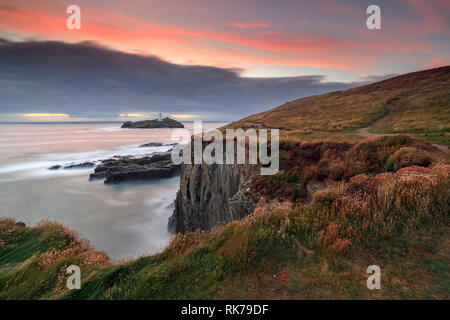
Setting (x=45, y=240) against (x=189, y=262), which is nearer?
(x=189, y=262)

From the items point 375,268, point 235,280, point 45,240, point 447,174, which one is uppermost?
point 447,174

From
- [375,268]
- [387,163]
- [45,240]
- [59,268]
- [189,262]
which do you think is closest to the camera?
→ [375,268]

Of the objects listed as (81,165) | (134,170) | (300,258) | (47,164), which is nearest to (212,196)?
(300,258)

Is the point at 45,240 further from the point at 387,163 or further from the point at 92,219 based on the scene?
the point at 92,219

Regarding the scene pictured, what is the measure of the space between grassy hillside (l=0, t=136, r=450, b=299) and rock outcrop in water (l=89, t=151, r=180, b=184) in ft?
124

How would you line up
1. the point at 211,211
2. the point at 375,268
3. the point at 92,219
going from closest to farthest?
Result: the point at 375,268 < the point at 211,211 < the point at 92,219

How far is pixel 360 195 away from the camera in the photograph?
24.0ft

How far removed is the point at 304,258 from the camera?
5258mm

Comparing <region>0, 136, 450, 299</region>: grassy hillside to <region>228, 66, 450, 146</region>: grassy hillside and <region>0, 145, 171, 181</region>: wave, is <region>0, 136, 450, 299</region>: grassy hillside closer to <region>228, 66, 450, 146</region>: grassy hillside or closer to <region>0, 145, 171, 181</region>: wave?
<region>228, 66, 450, 146</region>: grassy hillside

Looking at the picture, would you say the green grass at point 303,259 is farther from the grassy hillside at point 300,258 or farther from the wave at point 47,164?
the wave at point 47,164

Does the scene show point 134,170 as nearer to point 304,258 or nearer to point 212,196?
point 212,196

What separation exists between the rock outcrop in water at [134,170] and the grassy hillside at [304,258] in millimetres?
37675

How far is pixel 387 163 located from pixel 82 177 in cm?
5512
